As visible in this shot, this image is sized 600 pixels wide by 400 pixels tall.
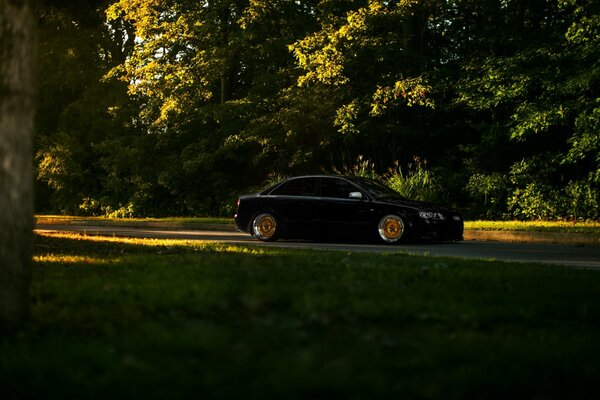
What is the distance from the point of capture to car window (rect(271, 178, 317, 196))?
17.5m

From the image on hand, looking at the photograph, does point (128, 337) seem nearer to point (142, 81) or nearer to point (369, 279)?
point (369, 279)

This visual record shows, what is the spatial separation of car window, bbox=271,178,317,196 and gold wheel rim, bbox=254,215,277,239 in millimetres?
598

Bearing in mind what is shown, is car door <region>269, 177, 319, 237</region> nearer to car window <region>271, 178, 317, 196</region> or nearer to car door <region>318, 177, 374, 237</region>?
car window <region>271, 178, 317, 196</region>

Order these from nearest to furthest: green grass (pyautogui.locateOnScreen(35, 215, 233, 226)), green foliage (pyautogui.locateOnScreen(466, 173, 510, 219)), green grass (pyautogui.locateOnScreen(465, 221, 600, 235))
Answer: green grass (pyautogui.locateOnScreen(465, 221, 600, 235)) → green grass (pyautogui.locateOnScreen(35, 215, 233, 226)) → green foliage (pyautogui.locateOnScreen(466, 173, 510, 219))

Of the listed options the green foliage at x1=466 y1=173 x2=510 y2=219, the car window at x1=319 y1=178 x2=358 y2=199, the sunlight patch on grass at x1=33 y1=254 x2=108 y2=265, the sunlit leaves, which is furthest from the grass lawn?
the green foliage at x1=466 y1=173 x2=510 y2=219

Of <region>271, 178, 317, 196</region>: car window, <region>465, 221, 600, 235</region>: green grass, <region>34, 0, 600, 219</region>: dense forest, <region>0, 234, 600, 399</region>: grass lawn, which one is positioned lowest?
<region>0, 234, 600, 399</region>: grass lawn

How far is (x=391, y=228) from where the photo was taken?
16547 millimetres

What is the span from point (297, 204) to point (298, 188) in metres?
0.43

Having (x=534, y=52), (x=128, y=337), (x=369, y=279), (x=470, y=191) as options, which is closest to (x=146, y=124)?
(x=470, y=191)

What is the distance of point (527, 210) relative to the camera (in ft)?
83.8

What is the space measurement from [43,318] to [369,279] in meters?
3.67

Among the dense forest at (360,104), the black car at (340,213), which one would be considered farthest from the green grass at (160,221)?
the black car at (340,213)

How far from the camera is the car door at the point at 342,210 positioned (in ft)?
55.0

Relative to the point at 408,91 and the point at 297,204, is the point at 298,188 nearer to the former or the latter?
the point at 297,204
